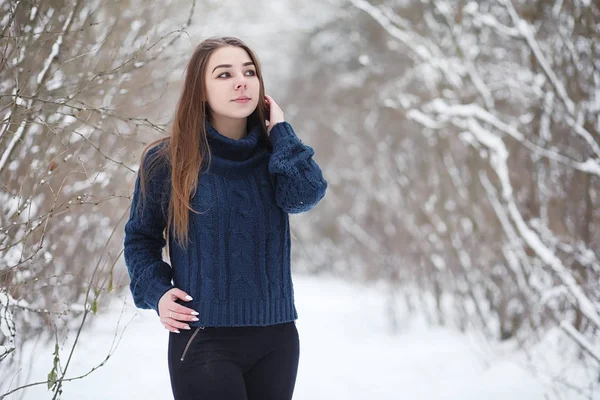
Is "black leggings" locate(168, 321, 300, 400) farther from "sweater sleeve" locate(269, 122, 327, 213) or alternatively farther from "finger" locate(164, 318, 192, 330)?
"sweater sleeve" locate(269, 122, 327, 213)

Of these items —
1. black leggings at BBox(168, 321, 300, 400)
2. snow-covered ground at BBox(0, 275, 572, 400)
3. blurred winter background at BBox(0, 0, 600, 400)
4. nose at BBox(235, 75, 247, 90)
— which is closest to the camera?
black leggings at BBox(168, 321, 300, 400)

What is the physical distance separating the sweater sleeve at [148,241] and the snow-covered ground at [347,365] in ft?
3.54

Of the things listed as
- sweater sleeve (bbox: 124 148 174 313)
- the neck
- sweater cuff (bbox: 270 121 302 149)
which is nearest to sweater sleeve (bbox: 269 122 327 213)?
sweater cuff (bbox: 270 121 302 149)

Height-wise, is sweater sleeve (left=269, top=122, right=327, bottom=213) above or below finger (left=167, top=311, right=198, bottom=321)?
above

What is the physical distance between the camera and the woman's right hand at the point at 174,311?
184 centimetres

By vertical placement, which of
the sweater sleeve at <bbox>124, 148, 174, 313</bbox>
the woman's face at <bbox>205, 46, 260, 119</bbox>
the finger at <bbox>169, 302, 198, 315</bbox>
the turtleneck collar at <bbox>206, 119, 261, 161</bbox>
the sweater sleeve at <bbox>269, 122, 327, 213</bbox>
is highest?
the woman's face at <bbox>205, 46, 260, 119</bbox>

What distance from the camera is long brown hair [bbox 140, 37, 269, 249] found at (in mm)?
1928

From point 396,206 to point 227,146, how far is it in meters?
6.01

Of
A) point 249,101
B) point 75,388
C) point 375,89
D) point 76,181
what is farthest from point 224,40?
point 375,89

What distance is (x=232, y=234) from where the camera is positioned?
195 centimetres

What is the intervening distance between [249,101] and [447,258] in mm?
4800

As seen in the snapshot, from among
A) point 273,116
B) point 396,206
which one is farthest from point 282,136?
point 396,206

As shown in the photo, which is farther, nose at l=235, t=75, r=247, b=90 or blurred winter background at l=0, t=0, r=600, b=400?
blurred winter background at l=0, t=0, r=600, b=400

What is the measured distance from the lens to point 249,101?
6.86 feet
